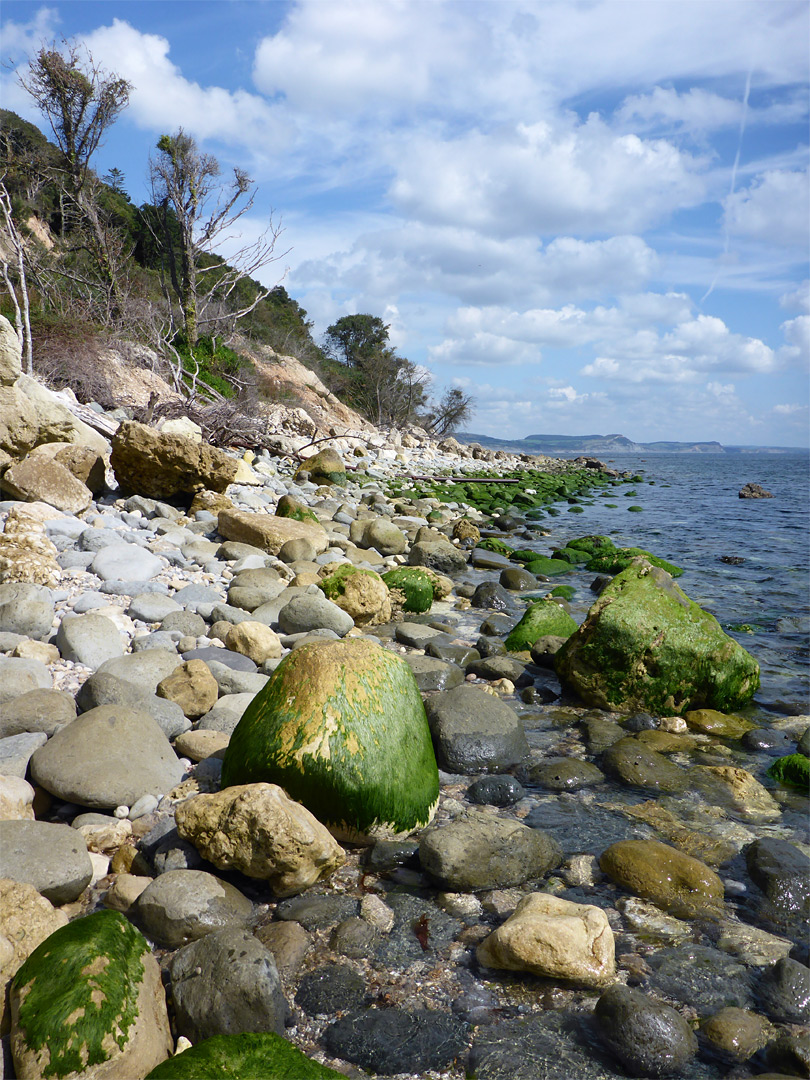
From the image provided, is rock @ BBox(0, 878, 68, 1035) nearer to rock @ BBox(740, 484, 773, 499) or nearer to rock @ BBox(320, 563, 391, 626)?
rock @ BBox(320, 563, 391, 626)

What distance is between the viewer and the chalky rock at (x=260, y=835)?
10.6 feet

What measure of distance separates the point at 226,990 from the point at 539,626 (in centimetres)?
557

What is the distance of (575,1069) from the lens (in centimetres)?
258

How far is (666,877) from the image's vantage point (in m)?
3.67

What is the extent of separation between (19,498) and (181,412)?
794cm

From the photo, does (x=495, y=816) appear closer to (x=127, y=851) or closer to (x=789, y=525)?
(x=127, y=851)

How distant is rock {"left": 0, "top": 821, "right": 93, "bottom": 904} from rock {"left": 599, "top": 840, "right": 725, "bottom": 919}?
2707mm

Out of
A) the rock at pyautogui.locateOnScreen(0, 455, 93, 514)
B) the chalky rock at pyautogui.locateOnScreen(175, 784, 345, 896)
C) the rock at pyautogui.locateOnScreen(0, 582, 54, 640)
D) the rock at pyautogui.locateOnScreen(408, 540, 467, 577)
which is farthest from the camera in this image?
the rock at pyautogui.locateOnScreen(408, 540, 467, 577)

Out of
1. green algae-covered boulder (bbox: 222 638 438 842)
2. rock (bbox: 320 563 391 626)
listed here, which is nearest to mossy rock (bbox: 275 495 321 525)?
rock (bbox: 320 563 391 626)

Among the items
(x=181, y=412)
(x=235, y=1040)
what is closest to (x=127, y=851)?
(x=235, y=1040)

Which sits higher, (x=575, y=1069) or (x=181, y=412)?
(x=181, y=412)

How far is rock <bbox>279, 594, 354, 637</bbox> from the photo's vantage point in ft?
22.6

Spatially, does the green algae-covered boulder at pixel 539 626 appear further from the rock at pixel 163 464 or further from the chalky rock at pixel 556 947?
the rock at pixel 163 464

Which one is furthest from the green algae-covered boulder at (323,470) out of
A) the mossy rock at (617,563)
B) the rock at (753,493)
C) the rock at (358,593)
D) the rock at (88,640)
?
the rock at (753,493)
